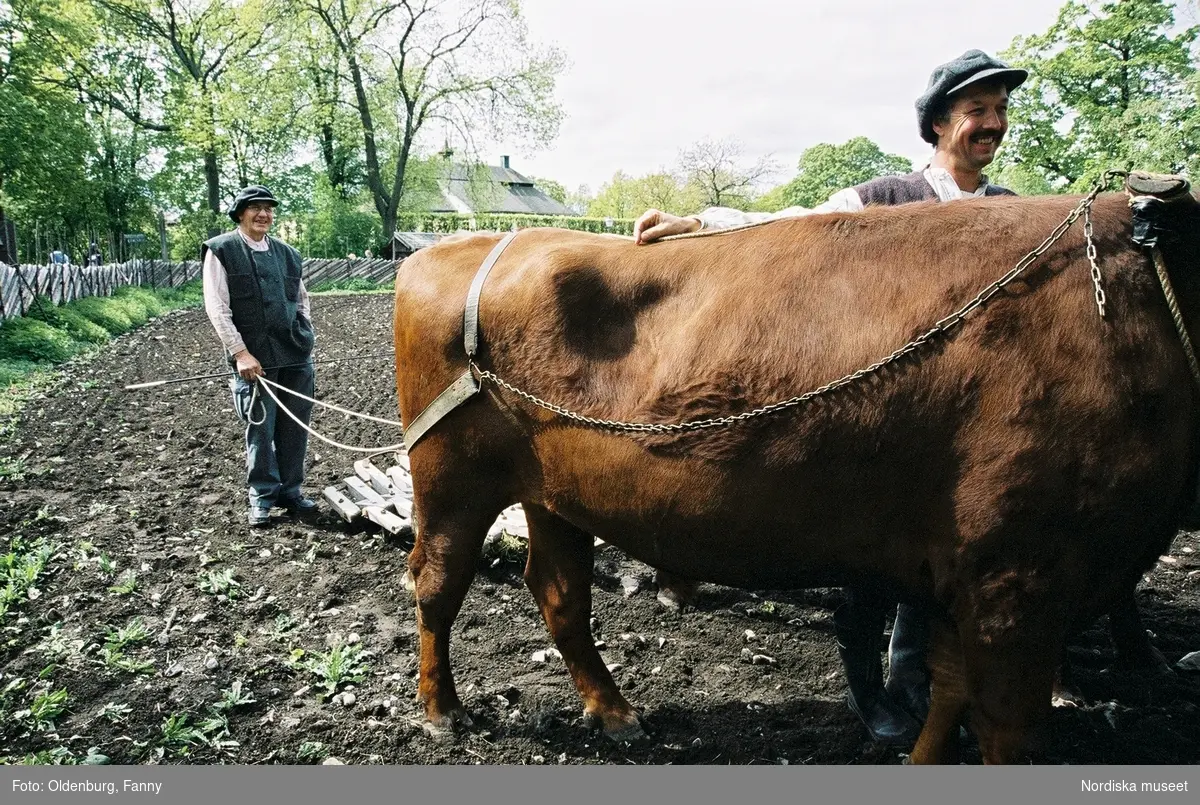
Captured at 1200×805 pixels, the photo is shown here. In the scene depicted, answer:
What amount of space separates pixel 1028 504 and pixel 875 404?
1.48 feet

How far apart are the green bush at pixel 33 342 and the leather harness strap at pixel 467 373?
13.0 metres

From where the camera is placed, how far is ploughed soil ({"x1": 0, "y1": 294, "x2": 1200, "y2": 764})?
10.3 ft

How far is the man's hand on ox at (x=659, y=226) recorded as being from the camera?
2.87 m

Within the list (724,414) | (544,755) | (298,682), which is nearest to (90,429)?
(298,682)

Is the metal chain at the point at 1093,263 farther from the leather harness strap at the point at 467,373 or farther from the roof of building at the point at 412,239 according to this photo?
the roof of building at the point at 412,239

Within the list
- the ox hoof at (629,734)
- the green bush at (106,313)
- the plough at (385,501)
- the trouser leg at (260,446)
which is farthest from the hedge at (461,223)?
the ox hoof at (629,734)

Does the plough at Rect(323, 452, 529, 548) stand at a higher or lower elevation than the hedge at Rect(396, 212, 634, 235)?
lower

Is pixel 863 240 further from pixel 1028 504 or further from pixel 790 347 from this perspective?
pixel 1028 504

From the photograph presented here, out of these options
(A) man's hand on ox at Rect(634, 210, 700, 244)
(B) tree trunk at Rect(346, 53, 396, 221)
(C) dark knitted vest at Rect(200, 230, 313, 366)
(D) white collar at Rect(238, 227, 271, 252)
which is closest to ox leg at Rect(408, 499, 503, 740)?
(A) man's hand on ox at Rect(634, 210, 700, 244)

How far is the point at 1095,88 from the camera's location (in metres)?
24.2

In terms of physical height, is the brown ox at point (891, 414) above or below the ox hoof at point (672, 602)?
above

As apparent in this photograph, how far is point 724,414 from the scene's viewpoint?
2.31 meters

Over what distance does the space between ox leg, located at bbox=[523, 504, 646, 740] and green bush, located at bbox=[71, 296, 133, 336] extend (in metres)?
18.1

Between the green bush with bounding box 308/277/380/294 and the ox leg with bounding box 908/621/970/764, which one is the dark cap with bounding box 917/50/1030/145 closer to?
the ox leg with bounding box 908/621/970/764
